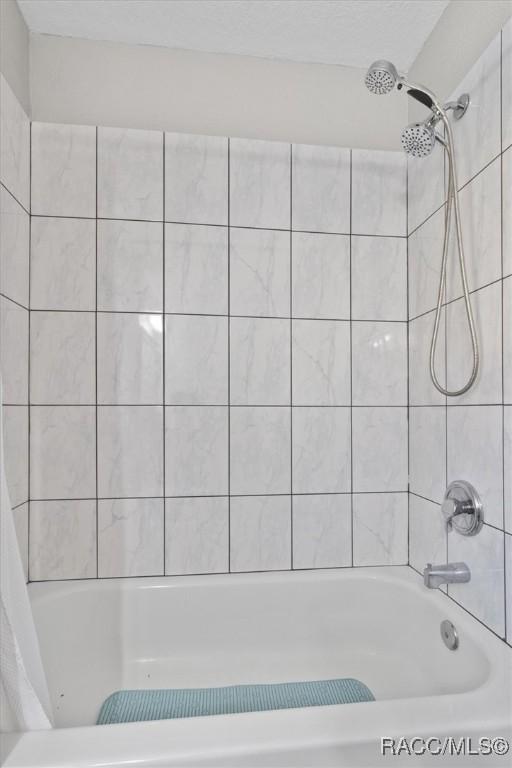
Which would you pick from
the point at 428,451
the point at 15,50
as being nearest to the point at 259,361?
the point at 428,451

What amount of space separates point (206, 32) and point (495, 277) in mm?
1221

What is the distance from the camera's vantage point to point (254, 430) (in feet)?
5.35

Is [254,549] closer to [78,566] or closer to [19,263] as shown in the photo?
[78,566]

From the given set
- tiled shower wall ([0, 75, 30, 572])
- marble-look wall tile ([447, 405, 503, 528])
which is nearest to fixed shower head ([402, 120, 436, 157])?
marble-look wall tile ([447, 405, 503, 528])

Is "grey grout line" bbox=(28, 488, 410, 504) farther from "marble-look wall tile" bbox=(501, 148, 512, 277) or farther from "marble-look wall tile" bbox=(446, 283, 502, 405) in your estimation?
"marble-look wall tile" bbox=(501, 148, 512, 277)

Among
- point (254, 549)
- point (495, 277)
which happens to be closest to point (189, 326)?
point (254, 549)

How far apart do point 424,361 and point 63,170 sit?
136 centimetres

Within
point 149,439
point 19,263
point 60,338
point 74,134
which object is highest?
point 74,134

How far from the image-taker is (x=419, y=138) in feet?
4.28

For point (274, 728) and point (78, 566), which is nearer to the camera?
point (274, 728)

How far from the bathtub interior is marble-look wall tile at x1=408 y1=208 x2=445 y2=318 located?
0.92 m

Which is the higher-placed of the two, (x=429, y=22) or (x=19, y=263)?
(x=429, y=22)

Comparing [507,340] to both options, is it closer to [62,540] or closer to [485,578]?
[485,578]

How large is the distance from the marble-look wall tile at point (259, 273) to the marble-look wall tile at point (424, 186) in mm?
453
